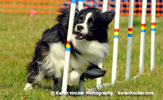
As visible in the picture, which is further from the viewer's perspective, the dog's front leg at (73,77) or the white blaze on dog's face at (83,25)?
the dog's front leg at (73,77)

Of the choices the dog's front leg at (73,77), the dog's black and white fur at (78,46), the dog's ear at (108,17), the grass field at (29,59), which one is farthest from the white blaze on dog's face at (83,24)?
the grass field at (29,59)

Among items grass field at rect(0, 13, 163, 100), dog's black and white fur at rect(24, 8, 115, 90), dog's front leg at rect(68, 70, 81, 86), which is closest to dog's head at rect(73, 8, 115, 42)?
dog's black and white fur at rect(24, 8, 115, 90)

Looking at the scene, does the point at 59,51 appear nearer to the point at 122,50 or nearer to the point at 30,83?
the point at 30,83

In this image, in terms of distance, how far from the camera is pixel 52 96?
12.1 feet

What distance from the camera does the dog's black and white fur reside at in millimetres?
3842

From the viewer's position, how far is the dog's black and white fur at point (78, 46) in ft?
12.6

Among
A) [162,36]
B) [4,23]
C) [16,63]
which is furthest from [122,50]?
[4,23]

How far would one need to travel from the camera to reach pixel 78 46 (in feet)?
12.7

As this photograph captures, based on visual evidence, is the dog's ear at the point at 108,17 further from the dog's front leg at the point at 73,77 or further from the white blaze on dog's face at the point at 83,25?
the dog's front leg at the point at 73,77

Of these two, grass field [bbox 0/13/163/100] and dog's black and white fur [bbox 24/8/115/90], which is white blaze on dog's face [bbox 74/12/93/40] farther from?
grass field [bbox 0/13/163/100]

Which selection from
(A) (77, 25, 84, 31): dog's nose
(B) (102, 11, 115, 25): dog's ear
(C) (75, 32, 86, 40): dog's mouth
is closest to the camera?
(A) (77, 25, 84, 31): dog's nose

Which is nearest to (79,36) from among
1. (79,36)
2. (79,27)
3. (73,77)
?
(79,36)

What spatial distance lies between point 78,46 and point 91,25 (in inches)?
14.6

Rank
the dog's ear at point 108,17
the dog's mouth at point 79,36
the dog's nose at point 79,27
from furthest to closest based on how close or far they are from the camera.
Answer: the dog's ear at point 108,17 < the dog's mouth at point 79,36 < the dog's nose at point 79,27
